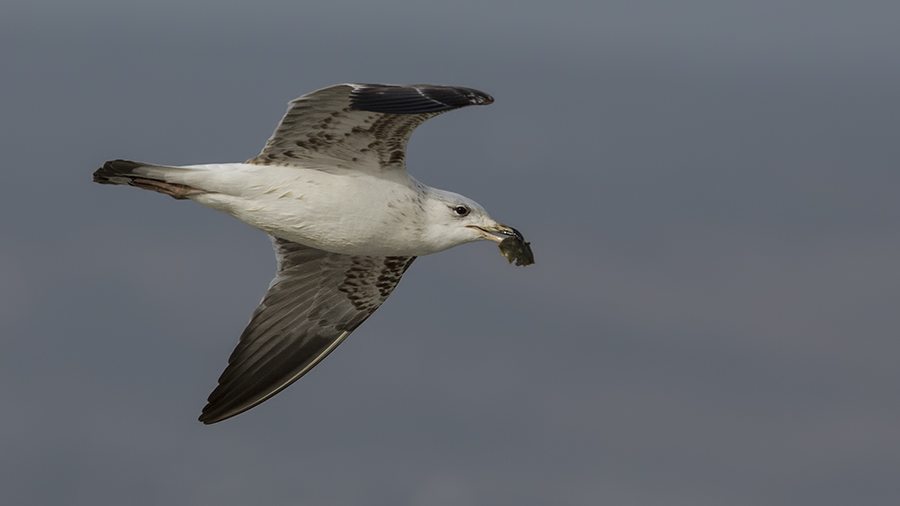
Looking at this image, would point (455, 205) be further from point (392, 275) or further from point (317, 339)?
point (317, 339)

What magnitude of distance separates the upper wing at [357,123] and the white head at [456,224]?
0.84 m

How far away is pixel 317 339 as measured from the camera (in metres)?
18.3

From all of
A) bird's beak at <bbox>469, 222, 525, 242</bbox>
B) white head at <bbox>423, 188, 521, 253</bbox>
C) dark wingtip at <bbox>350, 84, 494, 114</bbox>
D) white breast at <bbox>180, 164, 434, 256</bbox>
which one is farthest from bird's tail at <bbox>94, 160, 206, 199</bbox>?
bird's beak at <bbox>469, 222, 525, 242</bbox>

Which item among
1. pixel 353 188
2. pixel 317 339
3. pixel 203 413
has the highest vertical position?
pixel 353 188

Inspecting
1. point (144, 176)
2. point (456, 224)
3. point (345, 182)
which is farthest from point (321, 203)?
point (144, 176)

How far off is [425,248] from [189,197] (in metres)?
3.37

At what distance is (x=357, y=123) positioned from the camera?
14.7 meters

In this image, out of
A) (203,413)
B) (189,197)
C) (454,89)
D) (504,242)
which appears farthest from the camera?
(203,413)

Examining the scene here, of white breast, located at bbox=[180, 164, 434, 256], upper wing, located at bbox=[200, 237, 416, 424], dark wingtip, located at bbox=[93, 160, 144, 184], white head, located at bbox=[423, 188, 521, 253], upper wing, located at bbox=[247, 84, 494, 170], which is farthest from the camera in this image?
upper wing, located at bbox=[200, 237, 416, 424]

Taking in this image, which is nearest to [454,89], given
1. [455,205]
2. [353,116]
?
[353,116]

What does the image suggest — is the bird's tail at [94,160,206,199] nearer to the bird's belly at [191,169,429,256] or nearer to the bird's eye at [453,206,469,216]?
the bird's belly at [191,169,429,256]

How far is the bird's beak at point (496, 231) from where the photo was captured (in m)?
16.0

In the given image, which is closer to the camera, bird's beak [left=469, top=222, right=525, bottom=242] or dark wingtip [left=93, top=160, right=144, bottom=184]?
dark wingtip [left=93, top=160, right=144, bottom=184]

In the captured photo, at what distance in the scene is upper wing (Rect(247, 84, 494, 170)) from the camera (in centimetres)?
1354
